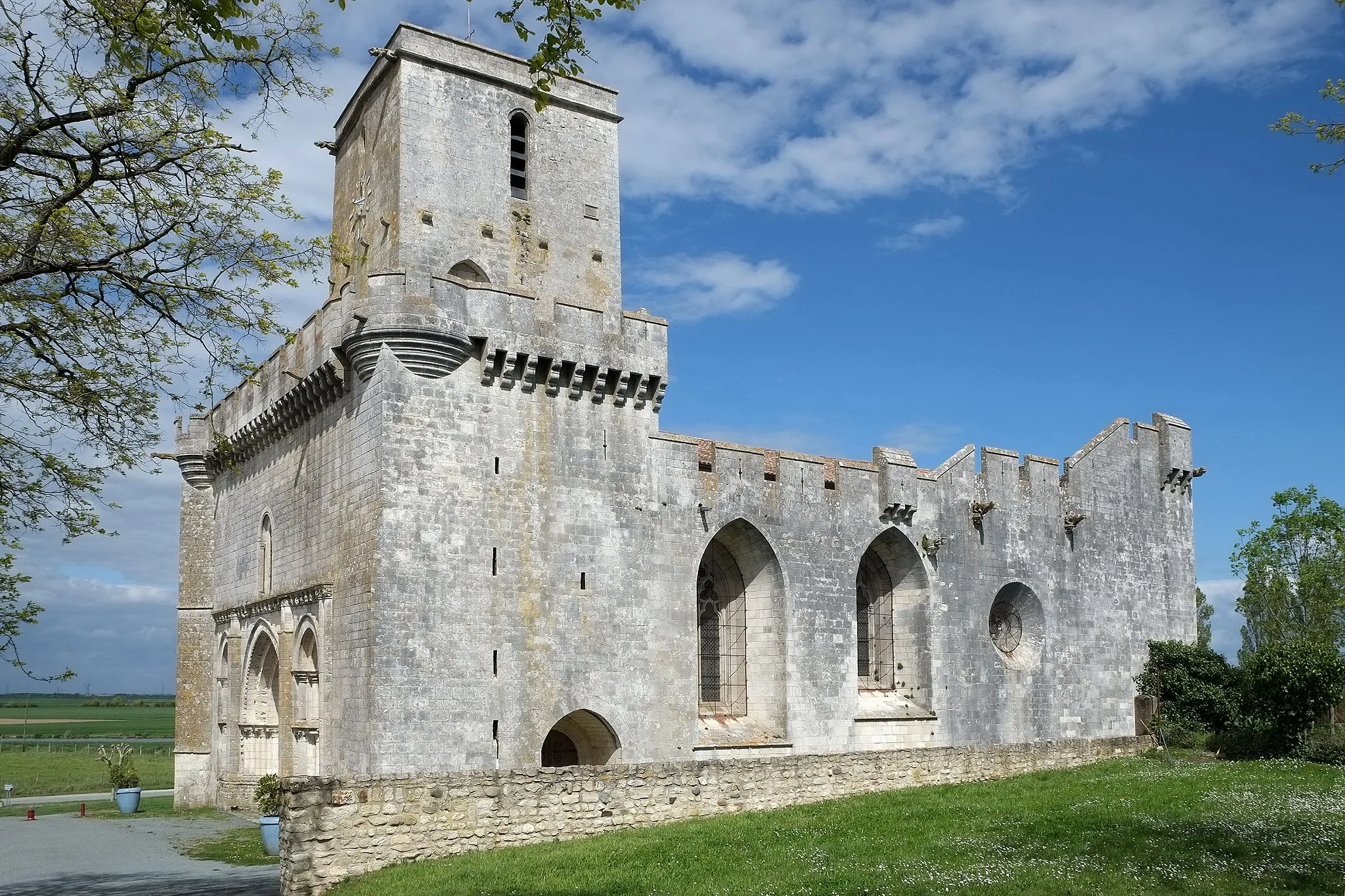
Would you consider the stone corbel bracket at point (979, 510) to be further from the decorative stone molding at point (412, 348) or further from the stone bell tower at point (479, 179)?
the decorative stone molding at point (412, 348)

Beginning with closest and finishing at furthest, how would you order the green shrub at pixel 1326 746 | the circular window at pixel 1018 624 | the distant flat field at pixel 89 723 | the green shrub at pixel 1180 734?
1. the green shrub at pixel 1326 746
2. the green shrub at pixel 1180 734
3. the circular window at pixel 1018 624
4. the distant flat field at pixel 89 723

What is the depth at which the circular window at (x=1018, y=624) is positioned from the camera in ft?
95.0

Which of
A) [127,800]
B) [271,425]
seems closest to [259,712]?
[127,800]

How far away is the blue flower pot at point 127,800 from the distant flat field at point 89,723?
37.4 metres

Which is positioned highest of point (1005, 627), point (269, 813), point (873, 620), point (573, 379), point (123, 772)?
point (573, 379)

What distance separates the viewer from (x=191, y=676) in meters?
28.4

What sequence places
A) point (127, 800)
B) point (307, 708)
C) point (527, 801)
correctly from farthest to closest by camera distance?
1. point (127, 800)
2. point (307, 708)
3. point (527, 801)

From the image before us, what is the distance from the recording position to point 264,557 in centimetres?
2559

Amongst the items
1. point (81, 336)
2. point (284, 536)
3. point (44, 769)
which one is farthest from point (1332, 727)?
point (44, 769)

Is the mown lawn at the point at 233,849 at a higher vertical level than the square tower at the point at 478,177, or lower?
lower

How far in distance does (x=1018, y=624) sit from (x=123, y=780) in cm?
2255

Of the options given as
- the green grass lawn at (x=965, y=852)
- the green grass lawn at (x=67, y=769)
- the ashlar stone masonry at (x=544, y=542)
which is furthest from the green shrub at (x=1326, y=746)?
the green grass lawn at (x=67, y=769)

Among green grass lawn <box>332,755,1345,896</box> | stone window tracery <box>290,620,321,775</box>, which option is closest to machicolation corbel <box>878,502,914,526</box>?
green grass lawn <box>332,755,1345,896</box>

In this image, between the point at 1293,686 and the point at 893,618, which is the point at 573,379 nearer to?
the point at 893,618
